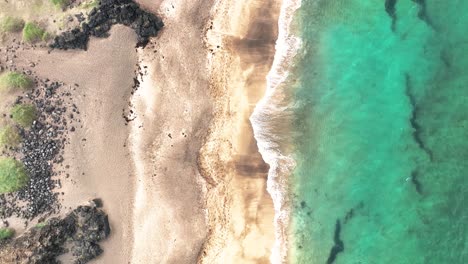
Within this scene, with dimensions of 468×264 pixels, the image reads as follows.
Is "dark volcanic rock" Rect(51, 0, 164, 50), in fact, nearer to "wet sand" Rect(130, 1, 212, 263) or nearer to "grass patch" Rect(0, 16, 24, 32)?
"wet sand" Rect(130, 1, 212, 263)

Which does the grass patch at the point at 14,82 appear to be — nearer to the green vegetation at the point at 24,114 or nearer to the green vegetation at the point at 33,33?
the green vegetation at the point at 24,114

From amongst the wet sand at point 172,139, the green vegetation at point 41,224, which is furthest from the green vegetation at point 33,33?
the green vegetation at point 41,224

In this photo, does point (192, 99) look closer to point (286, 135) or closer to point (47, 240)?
point (286, 135)

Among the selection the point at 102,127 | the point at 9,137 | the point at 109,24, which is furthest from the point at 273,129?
the point at 9,137

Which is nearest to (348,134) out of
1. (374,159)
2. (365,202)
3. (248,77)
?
(374,159)

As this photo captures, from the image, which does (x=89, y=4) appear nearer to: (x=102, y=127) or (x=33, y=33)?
(x=33, y=33)

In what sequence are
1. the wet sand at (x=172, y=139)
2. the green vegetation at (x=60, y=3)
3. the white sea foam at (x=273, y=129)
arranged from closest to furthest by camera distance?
the wet sand at (x=172, y=139) < the green vegetation at (x=60, y=3) < the white sea foam at (x=273, y=129)
